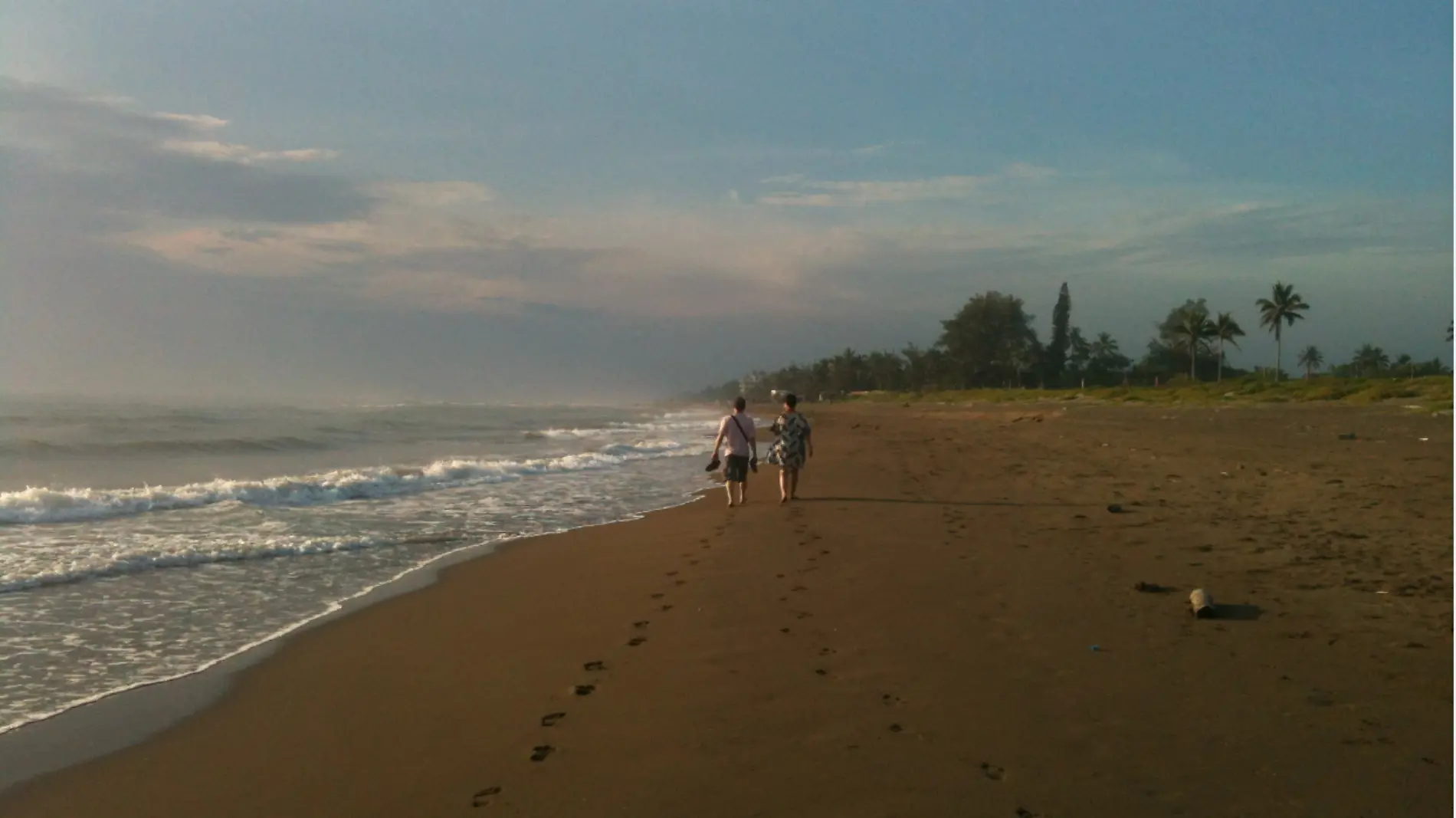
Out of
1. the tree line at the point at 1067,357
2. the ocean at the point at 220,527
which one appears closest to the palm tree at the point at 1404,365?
the tree line at the point at 1067,357

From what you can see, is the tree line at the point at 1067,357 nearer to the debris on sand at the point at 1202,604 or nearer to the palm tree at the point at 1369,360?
the palm tree at the point at 1369,360

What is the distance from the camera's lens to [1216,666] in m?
4.83

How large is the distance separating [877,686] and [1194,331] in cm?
8033

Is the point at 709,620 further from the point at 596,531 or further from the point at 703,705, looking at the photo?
the point at 596,531

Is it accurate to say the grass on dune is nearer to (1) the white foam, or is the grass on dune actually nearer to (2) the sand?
(2) the sand

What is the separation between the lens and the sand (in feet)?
11.8

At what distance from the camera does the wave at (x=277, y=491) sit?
40.0ft

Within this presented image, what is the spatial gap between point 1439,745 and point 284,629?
23.7 feet

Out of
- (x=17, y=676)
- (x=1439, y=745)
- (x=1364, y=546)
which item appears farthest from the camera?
(x=1364, y=546)

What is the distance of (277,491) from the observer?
14727mm

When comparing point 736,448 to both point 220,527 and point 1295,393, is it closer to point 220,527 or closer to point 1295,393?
point 220,527

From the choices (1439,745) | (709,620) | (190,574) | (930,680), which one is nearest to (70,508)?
(190,574)

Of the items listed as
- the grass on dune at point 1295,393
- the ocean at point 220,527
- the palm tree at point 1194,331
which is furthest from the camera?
Result: the palm tree at point 1194,331

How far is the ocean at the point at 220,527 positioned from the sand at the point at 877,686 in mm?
978
